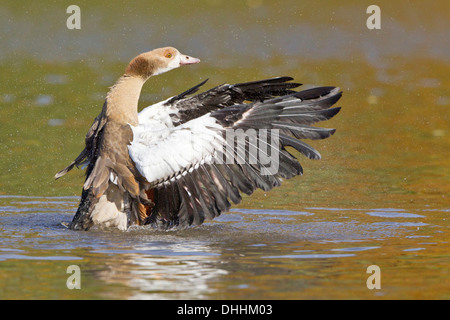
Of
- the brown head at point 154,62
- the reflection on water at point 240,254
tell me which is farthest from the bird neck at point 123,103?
the reflection on water at point 240,254

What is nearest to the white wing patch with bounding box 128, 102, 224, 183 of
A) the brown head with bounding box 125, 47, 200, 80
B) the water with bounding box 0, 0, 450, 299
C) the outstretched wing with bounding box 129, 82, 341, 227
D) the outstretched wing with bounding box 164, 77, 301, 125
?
the outstretched wing with bounding box 129, 82, 341, 227

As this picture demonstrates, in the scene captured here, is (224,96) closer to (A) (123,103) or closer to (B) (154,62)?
(B) (154,62)

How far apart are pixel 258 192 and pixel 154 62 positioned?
2.58m

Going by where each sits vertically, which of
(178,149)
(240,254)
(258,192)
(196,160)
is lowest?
(240,254)

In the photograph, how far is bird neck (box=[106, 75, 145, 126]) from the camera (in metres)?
10.8

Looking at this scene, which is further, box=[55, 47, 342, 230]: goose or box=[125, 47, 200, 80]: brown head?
box=[125, 47, 200, 80]: brown head

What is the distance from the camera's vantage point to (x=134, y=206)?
34.7ft

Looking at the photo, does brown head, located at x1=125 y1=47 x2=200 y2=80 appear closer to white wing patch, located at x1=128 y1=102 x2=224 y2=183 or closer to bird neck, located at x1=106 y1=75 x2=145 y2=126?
bird neck, located at x1=106 y1=75 x2=145 y2=126

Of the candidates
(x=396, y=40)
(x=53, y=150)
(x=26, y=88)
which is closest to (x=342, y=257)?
(x=53, y=150)

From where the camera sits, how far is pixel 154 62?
454 inches

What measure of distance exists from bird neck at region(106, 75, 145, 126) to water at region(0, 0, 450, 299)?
4.25 feet

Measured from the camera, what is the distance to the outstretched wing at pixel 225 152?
9.79 meters

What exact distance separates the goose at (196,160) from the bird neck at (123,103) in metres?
0.02

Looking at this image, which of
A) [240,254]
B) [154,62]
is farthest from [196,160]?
[154,62]
